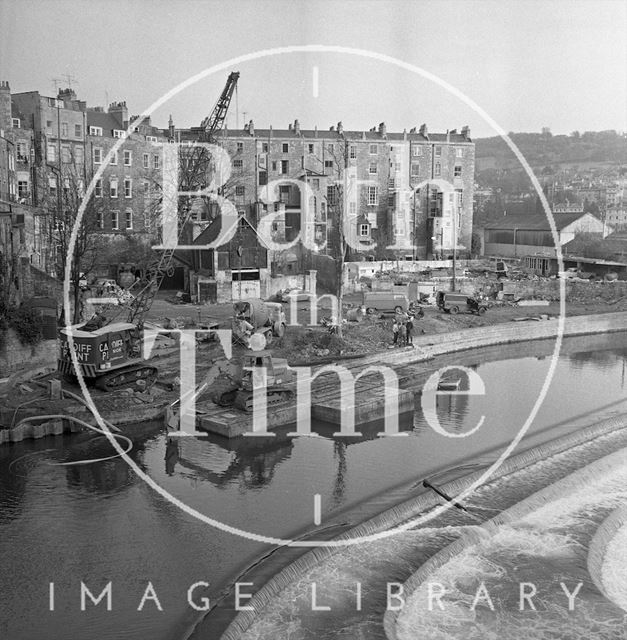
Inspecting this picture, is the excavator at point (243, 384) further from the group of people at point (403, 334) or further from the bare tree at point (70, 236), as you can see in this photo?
the bare tree at point (70, 236)

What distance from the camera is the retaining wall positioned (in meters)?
11.4

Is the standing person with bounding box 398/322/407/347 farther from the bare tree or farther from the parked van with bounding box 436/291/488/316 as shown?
the bare tree

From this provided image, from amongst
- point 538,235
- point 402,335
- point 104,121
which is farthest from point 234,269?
point 538,235

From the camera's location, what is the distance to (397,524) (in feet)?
47.7

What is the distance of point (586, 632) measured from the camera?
11531 mm

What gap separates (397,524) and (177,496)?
15.8 ft

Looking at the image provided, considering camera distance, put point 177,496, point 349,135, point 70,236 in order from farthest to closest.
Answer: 1. point 349,135
2. point 70,236
3. point 177,496

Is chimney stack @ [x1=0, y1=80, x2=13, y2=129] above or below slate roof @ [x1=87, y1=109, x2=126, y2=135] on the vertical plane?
below

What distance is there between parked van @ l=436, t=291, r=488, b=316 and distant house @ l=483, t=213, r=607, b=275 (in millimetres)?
18410

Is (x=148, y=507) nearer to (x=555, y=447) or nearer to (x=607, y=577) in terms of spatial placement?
(x=607, y=577)

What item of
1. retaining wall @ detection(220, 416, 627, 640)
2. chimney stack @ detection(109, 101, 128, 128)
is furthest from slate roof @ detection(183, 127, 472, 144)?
retaining wall @ detection(220, 416, 627, 640)

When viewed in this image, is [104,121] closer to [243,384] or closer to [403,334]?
[403,334]

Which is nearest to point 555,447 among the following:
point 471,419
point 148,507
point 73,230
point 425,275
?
point 471,419

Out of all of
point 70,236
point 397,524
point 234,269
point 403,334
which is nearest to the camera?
point 397,524
